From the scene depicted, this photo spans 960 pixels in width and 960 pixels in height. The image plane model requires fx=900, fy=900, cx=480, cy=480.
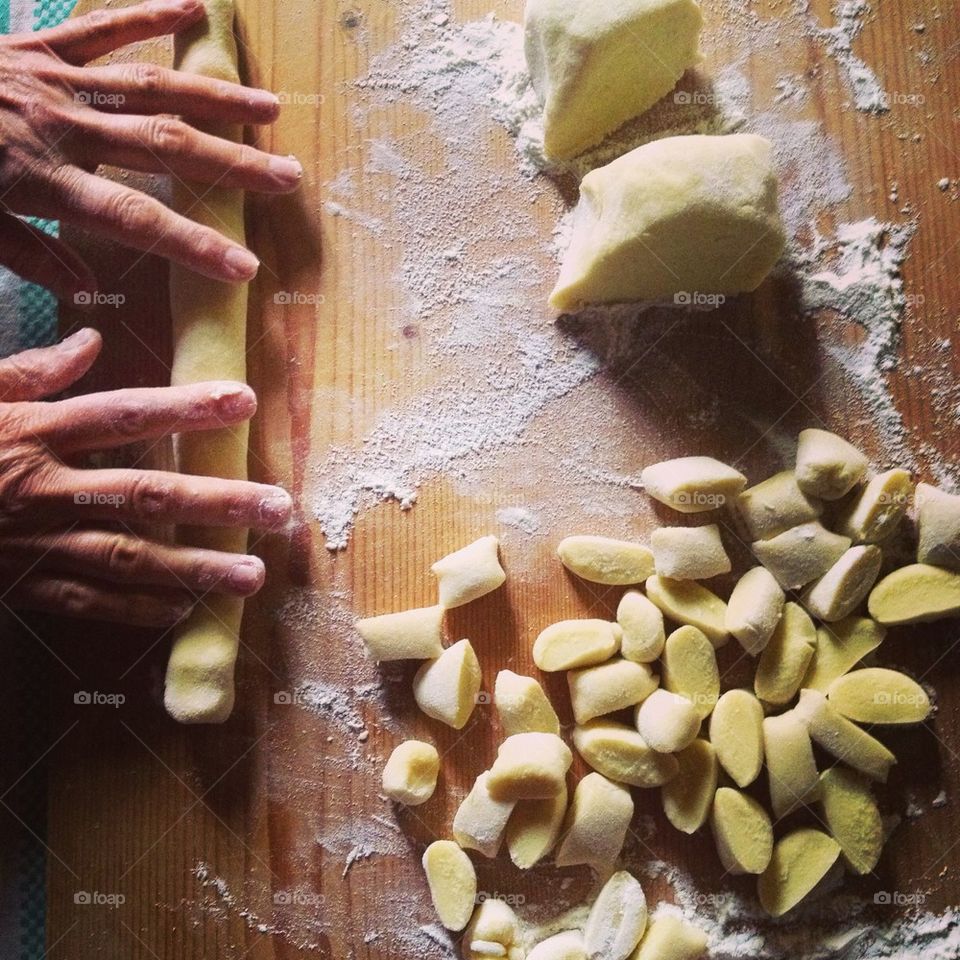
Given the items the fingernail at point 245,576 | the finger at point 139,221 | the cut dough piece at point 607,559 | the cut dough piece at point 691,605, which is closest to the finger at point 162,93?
the finger at point 139,221

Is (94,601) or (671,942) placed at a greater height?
(94,601)

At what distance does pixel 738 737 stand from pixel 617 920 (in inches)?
10.5

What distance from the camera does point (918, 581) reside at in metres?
1.13

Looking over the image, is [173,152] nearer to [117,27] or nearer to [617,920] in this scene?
[117,27]

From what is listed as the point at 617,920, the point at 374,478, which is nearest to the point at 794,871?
the point at 617,920

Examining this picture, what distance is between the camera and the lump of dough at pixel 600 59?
3.56 ft

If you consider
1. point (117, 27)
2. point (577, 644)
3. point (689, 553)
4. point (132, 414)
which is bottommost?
point (577, 644)

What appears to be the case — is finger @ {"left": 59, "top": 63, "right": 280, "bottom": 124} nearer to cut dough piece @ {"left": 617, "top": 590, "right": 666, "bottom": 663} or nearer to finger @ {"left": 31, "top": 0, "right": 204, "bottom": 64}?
finger @ {"left": 31, "top": 0, "right": 204, "bottom": 64}

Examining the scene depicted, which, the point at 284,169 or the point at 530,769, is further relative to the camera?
the point at 284,169

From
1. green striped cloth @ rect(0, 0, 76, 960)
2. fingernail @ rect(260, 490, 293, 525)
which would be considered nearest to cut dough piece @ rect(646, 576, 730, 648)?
fingernail @ rect(260, 490, 293, 525)

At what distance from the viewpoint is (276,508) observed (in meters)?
1.11

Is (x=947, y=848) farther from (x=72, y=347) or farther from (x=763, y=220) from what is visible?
(x=72, y=347)

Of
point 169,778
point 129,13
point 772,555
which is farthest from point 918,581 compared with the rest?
point 129,13

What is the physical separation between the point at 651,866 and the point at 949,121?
3.47ft
